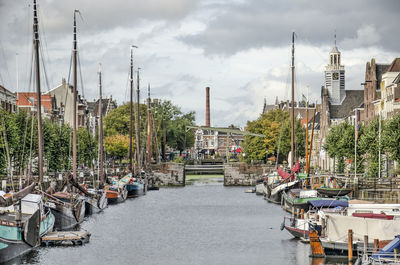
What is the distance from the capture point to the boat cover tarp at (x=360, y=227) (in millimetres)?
42906

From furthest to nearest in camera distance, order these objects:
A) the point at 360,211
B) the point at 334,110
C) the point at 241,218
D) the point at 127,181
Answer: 1. the point at 334,110
2. the point at 127,181
3. the point at 241,218
4. the point at 360,211

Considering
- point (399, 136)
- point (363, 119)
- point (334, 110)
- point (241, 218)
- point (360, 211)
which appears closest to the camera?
point (360, 211)

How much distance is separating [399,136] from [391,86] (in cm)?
2720

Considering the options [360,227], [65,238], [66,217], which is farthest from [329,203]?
[66,217]

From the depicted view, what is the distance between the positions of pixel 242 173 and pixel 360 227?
88567 millimetres

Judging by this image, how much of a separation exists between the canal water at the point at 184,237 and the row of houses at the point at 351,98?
1086 inches

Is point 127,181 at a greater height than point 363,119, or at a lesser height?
lesser

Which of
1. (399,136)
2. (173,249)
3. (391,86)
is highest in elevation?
(391,86)

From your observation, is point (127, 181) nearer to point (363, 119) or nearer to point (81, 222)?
point (81, 222)

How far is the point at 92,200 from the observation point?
238 feet

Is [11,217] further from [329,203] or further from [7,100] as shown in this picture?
[7,100]

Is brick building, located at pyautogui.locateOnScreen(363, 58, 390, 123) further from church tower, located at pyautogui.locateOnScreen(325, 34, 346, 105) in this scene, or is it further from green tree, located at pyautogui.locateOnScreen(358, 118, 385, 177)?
church tower, located at pyautogui.locateOnScreen(325, 34, 346, 105)

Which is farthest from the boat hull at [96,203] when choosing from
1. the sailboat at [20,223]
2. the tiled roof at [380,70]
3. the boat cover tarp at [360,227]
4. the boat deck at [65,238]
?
the tiled roof at [380,70]

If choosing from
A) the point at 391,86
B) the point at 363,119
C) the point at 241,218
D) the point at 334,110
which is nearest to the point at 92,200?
the point at 241,218
